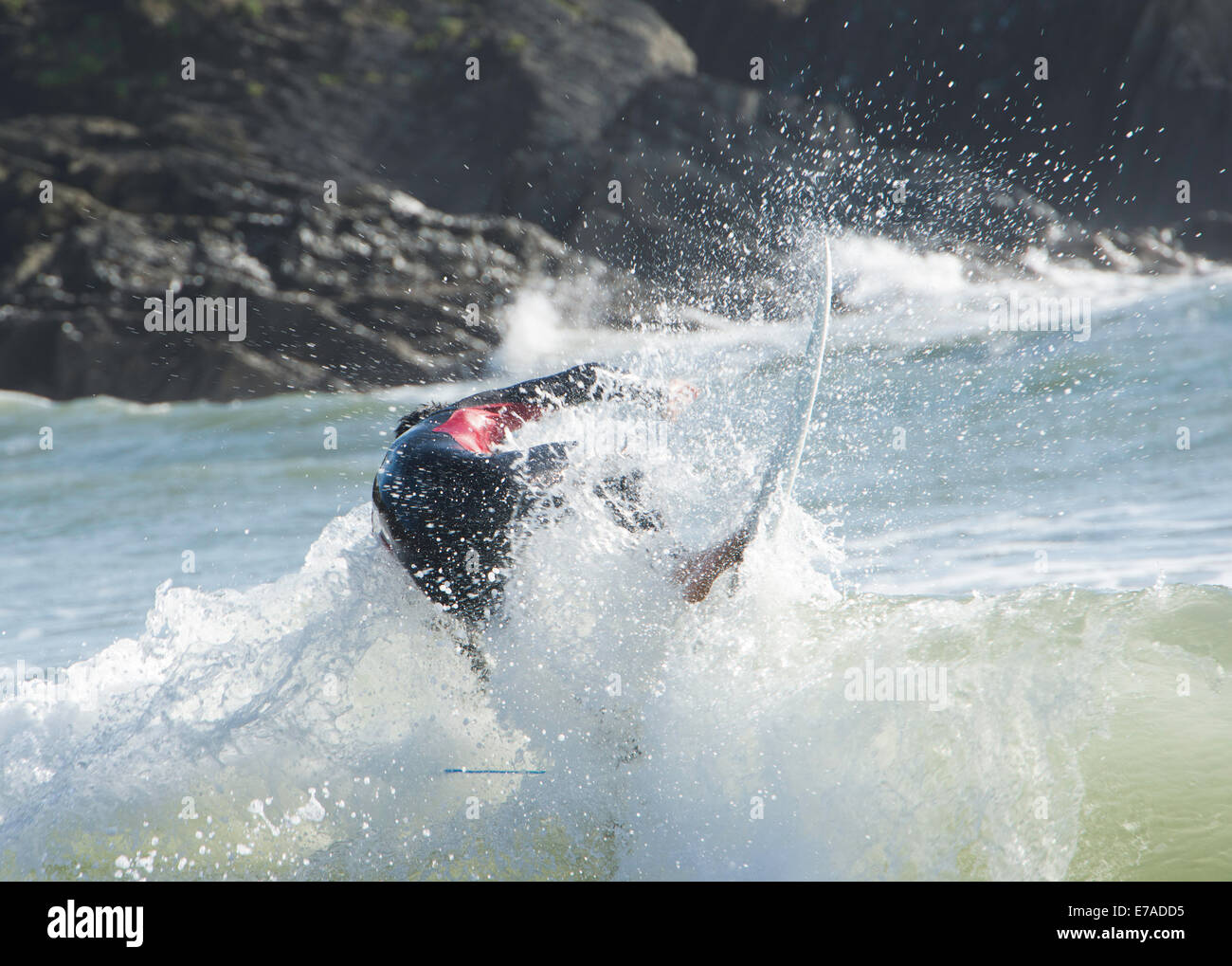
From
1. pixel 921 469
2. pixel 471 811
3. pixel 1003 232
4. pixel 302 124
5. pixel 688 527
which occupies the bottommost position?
pixel 471 811

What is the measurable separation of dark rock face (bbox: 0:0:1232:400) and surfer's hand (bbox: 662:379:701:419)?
1059cm

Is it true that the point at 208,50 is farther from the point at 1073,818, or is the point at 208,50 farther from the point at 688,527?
the point at 1073,818

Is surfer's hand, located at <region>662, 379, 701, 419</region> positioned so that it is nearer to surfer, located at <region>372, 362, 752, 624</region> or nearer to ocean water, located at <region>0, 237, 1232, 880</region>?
ocean water, located at <region>0, 237, 1232, 880</region>

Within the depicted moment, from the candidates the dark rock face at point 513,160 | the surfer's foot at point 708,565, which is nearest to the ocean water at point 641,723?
the surfer's foot at point 708,565

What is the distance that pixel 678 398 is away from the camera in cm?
386

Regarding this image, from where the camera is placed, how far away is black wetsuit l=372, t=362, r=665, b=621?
3.34 metres

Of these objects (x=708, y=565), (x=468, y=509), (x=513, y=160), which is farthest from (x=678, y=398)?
(x=513, y=160)

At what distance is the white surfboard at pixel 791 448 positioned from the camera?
3.68 meters

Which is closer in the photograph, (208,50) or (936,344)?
(936,344)

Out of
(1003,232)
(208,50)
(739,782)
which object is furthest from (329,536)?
(208,50)

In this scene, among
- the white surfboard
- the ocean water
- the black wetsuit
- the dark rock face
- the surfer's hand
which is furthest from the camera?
the dark rock face

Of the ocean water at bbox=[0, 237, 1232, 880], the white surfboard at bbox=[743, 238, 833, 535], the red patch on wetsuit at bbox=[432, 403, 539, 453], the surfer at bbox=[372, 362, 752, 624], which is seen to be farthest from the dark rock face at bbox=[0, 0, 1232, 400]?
the surfer at bbox=[372, 362, 752, 624]

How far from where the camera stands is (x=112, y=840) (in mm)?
3303
